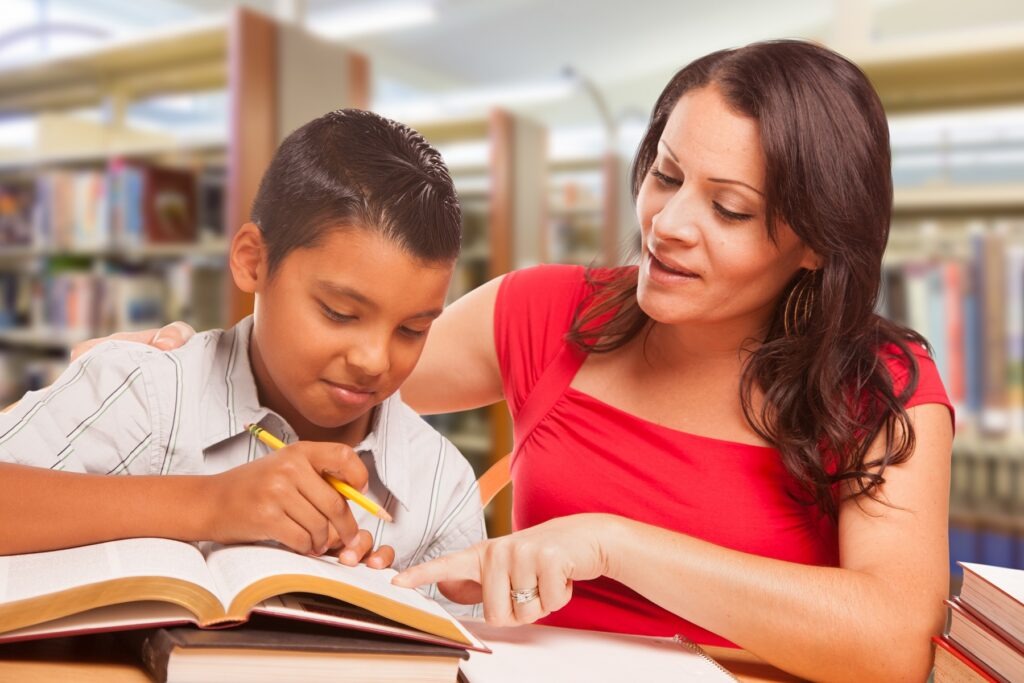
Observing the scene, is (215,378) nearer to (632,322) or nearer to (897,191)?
(632,322)

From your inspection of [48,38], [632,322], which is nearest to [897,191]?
[632,322]

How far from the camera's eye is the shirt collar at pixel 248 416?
857 mm

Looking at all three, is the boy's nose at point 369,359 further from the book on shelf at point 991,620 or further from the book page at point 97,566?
the book on shelf at point 991,620

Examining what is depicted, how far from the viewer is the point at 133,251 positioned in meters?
3.28

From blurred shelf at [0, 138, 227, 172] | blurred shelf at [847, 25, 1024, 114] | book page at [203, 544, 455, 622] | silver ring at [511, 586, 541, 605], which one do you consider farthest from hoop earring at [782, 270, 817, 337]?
blurred shelf at [0, 138, 227, 172]

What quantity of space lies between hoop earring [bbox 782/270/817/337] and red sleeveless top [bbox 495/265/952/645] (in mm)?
106

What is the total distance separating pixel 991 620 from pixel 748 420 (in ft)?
1.14

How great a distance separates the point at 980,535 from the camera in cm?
205

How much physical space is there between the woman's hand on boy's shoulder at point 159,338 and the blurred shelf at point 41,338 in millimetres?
2839

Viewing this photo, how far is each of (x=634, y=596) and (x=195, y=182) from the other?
8.46 ft

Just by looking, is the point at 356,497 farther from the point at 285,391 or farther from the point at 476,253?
the point at 476,253

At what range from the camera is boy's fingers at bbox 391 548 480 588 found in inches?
28.5

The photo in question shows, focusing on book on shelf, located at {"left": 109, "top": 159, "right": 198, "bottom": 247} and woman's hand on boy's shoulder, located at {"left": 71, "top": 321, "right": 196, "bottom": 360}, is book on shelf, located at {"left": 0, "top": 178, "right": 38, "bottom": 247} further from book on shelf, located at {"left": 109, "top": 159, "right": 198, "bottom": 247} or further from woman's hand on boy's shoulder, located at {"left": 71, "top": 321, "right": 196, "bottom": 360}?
woman's hand on boy's shoulder, located at {"left": 71, "top": 321, "right": 196, "bottom": 360}

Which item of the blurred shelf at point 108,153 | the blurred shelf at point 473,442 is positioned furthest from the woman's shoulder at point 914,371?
the blurred shelf at point 473,442
